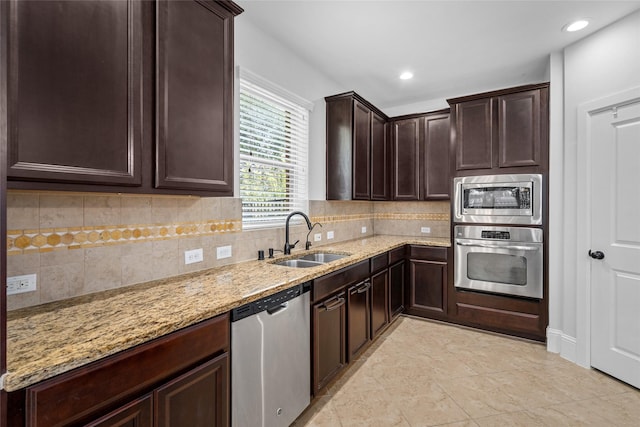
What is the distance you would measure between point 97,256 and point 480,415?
250 centimetres

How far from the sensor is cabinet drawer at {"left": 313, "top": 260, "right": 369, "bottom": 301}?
2.10 metres

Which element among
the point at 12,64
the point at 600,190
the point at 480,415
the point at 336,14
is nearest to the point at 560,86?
the point at 600,190

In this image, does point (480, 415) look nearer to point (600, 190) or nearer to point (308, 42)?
point (600, 190)

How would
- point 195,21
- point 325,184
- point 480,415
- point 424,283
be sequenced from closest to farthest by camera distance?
point 195,21 < point 480,415 < point 325,184 < point 424,283

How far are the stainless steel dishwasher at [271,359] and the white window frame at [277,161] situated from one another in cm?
91

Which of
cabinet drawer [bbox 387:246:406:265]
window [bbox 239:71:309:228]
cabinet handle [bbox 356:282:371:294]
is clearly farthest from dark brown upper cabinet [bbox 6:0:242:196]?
cabinet drawer [bbox 387:246:406:265]

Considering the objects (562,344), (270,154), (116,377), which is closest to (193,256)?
(116,377)

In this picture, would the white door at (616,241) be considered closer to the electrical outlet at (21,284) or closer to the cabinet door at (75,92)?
the cabinet door at (75,92)

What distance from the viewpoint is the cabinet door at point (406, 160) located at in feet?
13.2

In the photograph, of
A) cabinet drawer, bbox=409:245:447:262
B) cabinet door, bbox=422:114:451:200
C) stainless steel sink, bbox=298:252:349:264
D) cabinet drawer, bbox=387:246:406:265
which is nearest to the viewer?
stainless steel sink, bbox=298:252:349:264

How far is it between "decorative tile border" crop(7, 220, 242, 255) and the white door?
3.07 metres

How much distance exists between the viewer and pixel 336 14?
235cm

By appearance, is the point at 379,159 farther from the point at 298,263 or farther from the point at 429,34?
the point at 298,263

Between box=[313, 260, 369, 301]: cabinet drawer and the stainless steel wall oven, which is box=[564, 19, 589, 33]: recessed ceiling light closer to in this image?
the stainless steel wall oven
